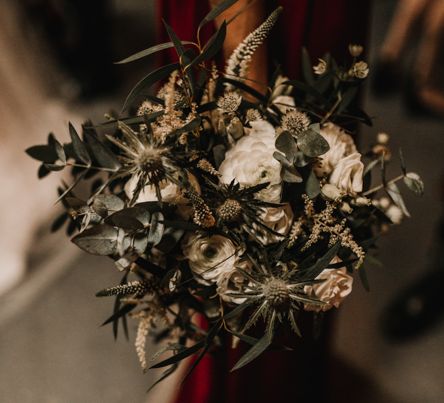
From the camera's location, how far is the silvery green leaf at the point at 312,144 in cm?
67

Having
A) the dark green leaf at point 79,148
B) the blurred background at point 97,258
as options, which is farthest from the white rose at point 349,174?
the blurred background at point 97,258

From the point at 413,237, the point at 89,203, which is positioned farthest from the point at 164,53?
the point at 413,237

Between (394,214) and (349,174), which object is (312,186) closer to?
(349,174)

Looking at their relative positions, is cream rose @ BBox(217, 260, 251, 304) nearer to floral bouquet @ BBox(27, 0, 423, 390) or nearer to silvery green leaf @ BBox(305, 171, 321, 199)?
floral bouquet @ BBox(27, 0, 423, 390)

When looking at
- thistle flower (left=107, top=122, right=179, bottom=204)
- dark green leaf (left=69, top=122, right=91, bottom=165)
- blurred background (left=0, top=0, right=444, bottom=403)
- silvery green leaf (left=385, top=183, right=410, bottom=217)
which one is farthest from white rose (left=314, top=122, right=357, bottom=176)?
blurred background (left=0, top=0, right=444, bottom=403)

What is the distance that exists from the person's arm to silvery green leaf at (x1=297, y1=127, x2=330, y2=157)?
0.13 meters

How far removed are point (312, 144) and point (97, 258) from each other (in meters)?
1.53

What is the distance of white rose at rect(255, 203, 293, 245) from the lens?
667 millimetres

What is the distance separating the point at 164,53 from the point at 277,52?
227 millimetres

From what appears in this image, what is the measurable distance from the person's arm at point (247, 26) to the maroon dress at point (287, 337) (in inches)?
1.7

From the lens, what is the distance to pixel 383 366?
171cm

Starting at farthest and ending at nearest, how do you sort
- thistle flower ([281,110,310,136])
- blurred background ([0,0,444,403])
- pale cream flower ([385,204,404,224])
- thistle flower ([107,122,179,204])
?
blurred background ([0,0,444,403]) < pale cream flower ([385,204,404,224]) < thistle flower ([281,110,310,136]) < thistle flower ([107,122,179,204])

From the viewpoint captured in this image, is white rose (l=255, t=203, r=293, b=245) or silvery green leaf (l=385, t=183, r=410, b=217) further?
silvery green leaf (l=385, t=183, r=410, b=217)

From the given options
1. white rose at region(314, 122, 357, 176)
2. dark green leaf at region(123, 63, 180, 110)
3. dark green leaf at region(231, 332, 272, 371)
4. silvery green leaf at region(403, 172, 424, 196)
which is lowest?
dark green leaf at region(231, 332, 272, 371)
